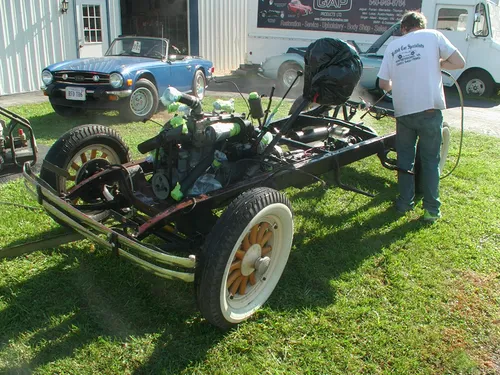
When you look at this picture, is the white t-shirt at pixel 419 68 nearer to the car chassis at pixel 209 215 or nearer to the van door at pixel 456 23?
the car chassis at pixel 209 215

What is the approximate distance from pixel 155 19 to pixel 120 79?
11114mm

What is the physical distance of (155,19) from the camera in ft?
58.3

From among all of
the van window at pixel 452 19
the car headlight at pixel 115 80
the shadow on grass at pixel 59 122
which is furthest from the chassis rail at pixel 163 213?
the van window at pixel 452 19

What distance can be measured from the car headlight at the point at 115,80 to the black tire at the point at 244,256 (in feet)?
17.7

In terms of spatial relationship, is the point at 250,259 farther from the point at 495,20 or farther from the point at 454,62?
the point at 495,20

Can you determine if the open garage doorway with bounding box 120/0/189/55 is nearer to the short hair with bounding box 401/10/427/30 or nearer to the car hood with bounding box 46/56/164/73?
the car hood with bounding box 46/56/164/73

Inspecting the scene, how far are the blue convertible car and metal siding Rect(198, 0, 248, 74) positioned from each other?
697 cm

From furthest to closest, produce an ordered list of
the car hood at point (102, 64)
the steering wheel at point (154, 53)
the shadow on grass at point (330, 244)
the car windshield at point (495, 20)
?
the car windshield at point (495, 20)
the steering wheel at point (154, 53)
the car hood at point (102, 64)
the shadow on grass at point (330, 244)

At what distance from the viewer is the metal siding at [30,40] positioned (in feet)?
34.9

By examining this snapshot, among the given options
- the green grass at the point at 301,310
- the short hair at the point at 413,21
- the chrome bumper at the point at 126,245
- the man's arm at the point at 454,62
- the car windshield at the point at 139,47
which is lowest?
the green grass at the point at 301,310

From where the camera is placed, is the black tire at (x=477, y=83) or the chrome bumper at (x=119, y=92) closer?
the chrome bumper at (x=119, y=92)

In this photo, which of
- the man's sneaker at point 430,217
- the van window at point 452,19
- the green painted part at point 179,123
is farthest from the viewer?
the van window at point 452,19

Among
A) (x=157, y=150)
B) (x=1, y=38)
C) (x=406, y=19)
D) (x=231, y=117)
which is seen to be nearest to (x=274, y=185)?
(x=231, y=117)

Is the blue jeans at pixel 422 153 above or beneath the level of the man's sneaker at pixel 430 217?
above
